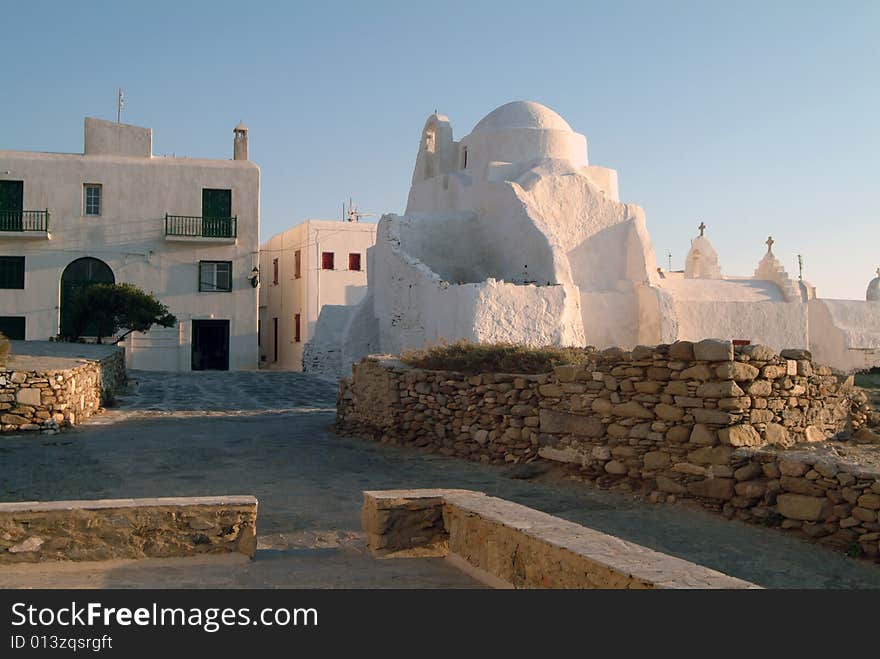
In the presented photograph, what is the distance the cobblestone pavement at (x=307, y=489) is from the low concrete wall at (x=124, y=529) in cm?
20

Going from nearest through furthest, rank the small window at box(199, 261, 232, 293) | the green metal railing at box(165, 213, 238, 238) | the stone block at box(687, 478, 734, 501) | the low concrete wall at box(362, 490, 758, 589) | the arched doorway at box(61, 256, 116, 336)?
the low concrete wall at box(362, 490, 758, 589) < the stone block at box(687, 478, 734, 501) < the arched doorway at box(61, 256, 116, 336) < the green metal railing at box(165, 213, 238, 238) < the small window at box(199, 261, 232, 293)

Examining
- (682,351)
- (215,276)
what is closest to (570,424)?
(682,351)

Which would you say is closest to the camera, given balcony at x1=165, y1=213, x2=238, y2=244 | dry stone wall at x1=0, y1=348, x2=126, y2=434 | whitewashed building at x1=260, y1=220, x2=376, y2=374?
dry stone wall at x1=0, y1=348, x2=126, y2=434

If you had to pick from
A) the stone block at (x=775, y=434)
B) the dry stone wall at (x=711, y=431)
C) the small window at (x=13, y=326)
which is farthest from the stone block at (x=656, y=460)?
the small window at (x=13, y=326)

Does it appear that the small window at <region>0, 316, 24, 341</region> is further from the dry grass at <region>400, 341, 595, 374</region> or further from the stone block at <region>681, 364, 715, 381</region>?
the stone block at <region>681, 364, 715, 381</region>

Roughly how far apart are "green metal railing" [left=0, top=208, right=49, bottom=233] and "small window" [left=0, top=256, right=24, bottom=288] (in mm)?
927

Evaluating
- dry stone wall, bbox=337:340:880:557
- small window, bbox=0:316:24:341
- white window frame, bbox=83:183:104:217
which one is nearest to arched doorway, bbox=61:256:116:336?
small window, bbox=0:316:24:341

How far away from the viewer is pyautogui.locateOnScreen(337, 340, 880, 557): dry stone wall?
6.15 meters

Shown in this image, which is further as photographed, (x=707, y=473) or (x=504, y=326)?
(x=504, y=326)

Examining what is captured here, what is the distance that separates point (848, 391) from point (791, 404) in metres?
1.38

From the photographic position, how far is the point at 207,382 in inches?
839

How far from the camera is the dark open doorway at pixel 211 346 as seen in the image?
27.6m
